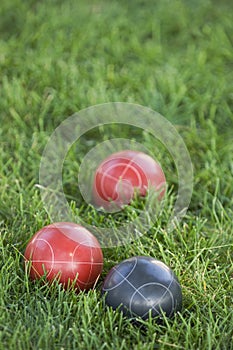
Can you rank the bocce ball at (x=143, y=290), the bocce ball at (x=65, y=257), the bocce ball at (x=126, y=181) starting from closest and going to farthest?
the bocce ball at (x=143, y=290) → the bocce ball at (x=65, y=257) → the bocce ball at (x=126, y=181)

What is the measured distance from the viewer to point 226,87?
4035 millimetres

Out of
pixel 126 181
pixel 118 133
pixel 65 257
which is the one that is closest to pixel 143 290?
pixel 65 257

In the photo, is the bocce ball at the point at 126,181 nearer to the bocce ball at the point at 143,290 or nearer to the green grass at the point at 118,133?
the green grass at the point at 118,133

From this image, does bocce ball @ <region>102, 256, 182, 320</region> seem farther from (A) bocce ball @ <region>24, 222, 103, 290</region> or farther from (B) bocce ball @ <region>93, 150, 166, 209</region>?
(B) bocce ball @ <region>93, 150, 166, 209</region>

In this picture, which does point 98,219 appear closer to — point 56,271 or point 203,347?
point 56,271

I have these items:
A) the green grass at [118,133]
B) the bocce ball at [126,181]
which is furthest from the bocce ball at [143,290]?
the bocce ball at [126,181]

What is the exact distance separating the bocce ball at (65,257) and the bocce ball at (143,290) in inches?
5.3

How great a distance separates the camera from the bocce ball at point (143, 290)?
225 centimetres

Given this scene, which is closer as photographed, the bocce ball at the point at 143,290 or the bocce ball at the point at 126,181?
the bocce ball at the point at 143,290

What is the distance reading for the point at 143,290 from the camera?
2248 mm

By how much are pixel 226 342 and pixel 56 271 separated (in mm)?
685

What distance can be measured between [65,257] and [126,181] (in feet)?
2.21

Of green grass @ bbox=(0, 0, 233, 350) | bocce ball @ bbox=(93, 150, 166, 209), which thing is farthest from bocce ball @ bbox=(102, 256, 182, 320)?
bocce ball @ bbox=(93, 150, 166, 209)

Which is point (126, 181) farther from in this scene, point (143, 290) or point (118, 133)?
point (143, 290)
